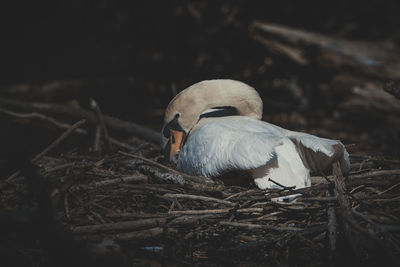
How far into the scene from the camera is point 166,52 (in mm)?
7938

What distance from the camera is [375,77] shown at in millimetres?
6355

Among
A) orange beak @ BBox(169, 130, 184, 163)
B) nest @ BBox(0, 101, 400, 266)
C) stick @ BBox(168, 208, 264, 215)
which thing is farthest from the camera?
orange beak @ BBox(169, 130, 184, 163)

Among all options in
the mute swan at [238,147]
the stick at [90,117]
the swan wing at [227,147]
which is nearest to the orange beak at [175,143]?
the mute swan at [238,147]

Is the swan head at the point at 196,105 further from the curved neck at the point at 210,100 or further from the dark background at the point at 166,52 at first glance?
the dark background at the point at 166,52

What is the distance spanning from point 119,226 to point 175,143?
1223 mm

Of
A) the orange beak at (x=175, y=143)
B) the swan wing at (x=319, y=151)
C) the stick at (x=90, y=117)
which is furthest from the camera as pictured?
the stick at (x=90, y=117)

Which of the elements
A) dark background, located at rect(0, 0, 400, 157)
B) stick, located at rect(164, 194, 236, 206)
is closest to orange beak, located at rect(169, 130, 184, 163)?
stick, located at rect(164, 194, 236, 206)

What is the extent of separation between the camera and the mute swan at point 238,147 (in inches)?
114

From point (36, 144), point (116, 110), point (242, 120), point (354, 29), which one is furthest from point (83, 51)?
point (242, 120)

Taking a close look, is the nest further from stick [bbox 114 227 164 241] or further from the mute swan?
the mute swan

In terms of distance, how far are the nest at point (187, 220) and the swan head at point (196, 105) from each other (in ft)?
1.69

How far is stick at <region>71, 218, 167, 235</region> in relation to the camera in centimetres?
250

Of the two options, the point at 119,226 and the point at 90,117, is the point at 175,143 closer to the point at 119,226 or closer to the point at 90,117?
the point at 119,226

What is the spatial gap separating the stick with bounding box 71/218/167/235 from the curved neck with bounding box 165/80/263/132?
1296 millimetres
